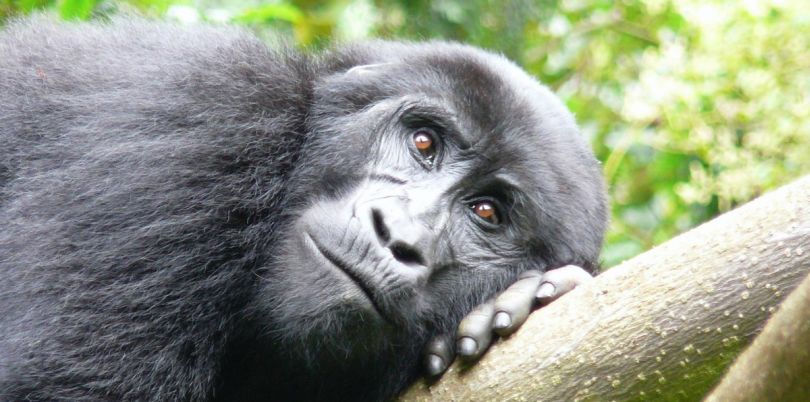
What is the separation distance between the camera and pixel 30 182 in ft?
9.95

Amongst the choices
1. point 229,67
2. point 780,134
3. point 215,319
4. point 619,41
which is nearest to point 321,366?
point 215,319

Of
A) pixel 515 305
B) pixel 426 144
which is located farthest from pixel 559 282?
pixel 426 144

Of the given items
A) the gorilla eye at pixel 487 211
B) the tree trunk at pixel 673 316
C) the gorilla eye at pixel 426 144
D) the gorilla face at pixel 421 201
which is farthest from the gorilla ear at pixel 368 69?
the tree trunk at pixel 673 316

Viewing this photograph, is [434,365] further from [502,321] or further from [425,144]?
[425,144]

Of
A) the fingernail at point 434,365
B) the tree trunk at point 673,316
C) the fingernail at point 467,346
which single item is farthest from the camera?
the fingernail at point 434,365

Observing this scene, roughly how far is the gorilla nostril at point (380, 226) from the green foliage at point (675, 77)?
187 cm

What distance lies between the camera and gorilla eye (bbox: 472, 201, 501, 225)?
125 inches

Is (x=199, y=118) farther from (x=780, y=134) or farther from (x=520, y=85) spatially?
(x=780, y=134)

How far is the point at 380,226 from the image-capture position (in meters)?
2.79

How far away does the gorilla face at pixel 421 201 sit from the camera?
9.05 feet

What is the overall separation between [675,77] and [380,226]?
3.05m

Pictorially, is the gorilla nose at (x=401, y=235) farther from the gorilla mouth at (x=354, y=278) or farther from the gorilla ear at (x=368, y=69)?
the gorilla ear at (x=368, y=69)

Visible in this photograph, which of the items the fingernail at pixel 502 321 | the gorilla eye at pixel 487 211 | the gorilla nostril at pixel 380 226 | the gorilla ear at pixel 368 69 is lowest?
the fingernail at pixel 502 321

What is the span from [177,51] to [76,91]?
370mm
